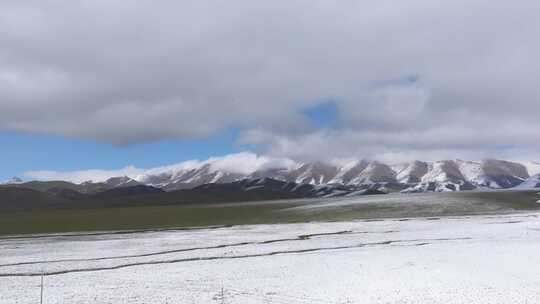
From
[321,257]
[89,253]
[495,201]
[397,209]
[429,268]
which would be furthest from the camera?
[495,201]

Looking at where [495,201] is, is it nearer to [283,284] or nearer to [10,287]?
[283,284]

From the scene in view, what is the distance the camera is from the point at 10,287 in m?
29.5

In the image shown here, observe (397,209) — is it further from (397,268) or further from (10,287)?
(10,287)

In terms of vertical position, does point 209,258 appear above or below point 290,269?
above

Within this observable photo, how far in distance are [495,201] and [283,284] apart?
9876 centimetres

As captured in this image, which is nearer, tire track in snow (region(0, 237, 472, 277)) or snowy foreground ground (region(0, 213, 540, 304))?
snowy foreground ground (region(0, 213, 540, 304))

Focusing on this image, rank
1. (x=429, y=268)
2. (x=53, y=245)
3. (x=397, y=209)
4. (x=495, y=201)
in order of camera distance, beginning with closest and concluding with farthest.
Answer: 1. (x=429, y=268)
2. (x=53, y=245)
3. (x=397, y=209)
4. (x=495, y=201)

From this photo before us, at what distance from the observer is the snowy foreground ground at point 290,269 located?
83.7 ft

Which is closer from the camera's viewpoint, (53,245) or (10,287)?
(10,287)

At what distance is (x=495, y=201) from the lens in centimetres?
11244

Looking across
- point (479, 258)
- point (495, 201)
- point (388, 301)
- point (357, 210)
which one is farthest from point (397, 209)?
point (388, 301)

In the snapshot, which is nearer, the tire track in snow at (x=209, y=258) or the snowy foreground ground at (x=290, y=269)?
the snowy foreground ground at (x=290, y=269)

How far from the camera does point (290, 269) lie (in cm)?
3419

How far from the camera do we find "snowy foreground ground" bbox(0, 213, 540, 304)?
83.7ft
